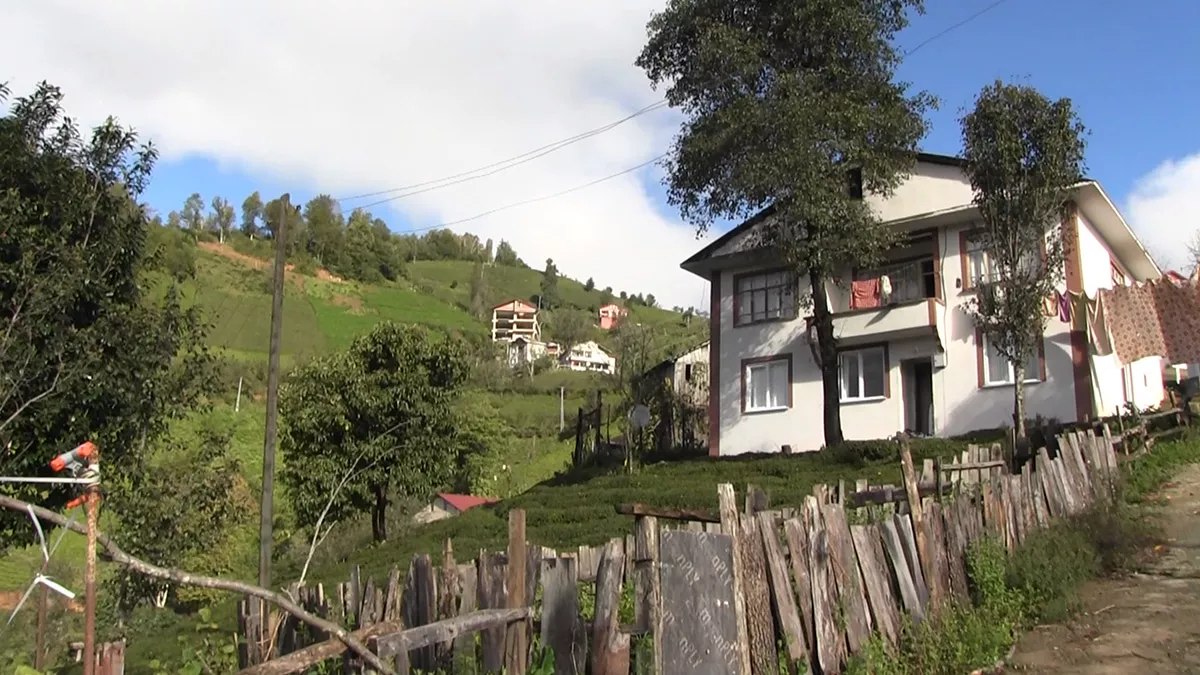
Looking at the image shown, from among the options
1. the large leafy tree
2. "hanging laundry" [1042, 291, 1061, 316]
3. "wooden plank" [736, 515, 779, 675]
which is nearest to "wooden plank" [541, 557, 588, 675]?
"wooden plank" [736, 515, 779, 675]

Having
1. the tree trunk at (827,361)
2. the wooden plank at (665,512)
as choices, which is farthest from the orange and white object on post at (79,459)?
the tree trunk at (827,361)

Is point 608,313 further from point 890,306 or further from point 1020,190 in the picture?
point 1020,190

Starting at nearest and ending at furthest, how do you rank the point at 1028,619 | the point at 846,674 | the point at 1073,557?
the point at 846,674
the point at 1028,619
the point at 1073,557

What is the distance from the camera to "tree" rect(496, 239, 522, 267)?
446ft

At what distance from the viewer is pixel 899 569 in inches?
268

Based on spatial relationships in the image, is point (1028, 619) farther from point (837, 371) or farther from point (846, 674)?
point (837, 371)

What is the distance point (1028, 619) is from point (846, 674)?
280 centimetres

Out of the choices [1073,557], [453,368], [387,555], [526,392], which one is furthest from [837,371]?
[526,392]

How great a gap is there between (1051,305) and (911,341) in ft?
12.2

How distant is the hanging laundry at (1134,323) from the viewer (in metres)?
19.3

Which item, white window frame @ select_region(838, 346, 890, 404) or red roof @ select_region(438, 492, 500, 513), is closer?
white window frame @ select_region(838, 346, 890, 404)

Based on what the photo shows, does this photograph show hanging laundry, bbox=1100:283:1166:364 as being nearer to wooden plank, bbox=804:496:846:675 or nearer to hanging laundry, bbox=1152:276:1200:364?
hanging laundry, bbox=1152:276:1200:364

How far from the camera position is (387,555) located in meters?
19.8

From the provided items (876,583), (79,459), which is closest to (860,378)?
(876,583)
